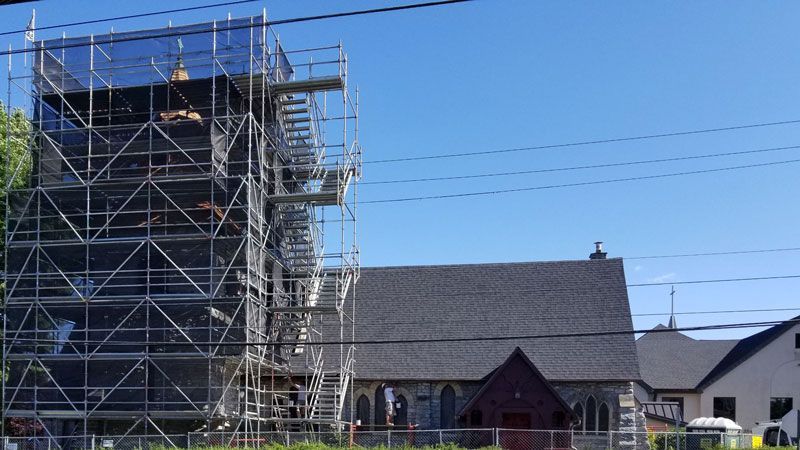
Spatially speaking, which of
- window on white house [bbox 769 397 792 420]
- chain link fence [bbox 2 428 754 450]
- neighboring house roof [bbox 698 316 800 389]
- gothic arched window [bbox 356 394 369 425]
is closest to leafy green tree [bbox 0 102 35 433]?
chain link fence [bbox 2 428 754 450]

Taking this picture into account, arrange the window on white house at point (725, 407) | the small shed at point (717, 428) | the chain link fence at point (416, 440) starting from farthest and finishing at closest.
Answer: the window on white house at point (725, 407) → the small shed at point (717, 428) → the chain link fence at point (416, 440)

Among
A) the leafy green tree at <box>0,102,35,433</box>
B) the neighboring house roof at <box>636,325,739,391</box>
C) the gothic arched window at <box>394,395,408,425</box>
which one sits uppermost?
the leafy green tree at <box>0,102,35,433</box>

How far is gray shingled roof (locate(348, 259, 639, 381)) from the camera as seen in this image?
99.5 feet

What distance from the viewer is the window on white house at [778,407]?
40.4 m

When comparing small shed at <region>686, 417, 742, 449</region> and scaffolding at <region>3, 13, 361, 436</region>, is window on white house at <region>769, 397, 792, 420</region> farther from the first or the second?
scaffolding at <region>3, 13, 361, 436</region>

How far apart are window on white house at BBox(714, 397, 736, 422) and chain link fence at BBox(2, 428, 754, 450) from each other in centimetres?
1125

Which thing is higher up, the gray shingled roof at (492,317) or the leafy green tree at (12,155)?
the leafy green tree at (12,155)

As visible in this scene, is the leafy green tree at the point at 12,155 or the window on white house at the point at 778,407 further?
the window on white house at the point at 778,407

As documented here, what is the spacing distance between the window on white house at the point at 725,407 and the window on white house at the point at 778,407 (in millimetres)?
1561

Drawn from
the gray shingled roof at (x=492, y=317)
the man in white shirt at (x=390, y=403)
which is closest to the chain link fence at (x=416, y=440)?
the man in white shirt at (x=390, y=403)

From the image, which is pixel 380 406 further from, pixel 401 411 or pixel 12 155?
pixel 12 155

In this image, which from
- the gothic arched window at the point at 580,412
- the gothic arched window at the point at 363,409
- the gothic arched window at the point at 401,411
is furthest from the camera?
the gothic arched window at the point at 363,409

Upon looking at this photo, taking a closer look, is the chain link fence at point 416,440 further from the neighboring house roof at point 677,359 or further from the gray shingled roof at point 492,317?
the neighboring house roof at point 677,359

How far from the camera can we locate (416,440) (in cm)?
2898
